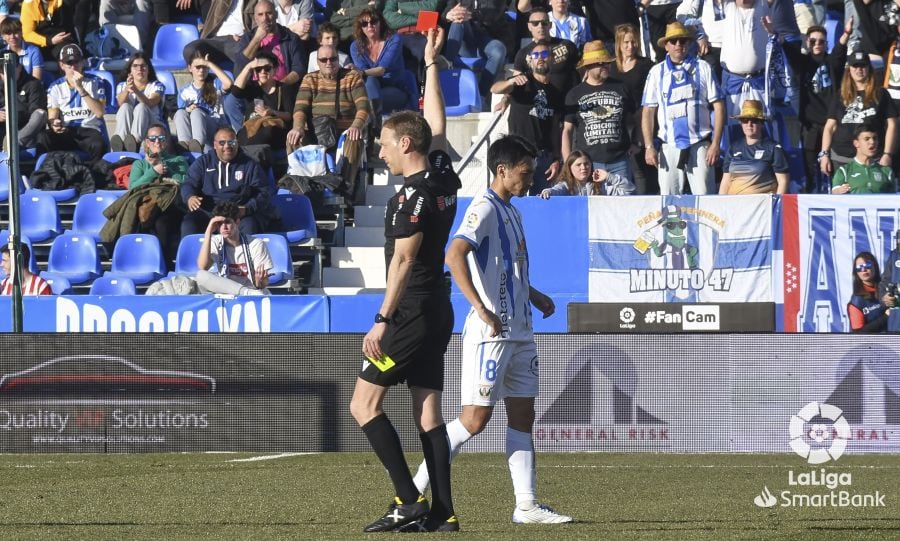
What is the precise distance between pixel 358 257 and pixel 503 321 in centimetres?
986

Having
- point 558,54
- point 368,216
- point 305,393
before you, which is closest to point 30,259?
point 368,216

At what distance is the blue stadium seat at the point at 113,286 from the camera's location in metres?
16.6

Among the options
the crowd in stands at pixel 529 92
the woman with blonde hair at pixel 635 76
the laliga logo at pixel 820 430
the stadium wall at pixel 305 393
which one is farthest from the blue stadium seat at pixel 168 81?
the laliga logo at pixel 820 430

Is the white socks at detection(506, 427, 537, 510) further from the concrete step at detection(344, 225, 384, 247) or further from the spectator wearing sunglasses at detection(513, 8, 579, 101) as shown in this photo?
the spectator wearing sunglasses at detection(513, 8, 579, 101)

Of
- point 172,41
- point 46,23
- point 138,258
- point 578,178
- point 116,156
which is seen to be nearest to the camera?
point 578,178

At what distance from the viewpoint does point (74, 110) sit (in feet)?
63.5

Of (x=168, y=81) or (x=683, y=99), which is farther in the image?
(x=168, y=81)

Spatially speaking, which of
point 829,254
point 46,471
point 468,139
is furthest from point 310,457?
point 468,139

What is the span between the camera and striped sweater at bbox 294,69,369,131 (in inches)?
704

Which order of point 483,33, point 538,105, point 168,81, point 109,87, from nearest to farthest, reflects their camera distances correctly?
point 538,105
point 483,33
point 109,87
point 168,81

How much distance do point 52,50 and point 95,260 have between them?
4.81m

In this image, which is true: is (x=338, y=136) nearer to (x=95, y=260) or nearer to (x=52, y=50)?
(x=95, y=260)

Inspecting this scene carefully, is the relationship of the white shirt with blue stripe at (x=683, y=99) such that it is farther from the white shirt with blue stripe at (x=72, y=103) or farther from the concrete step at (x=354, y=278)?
the white shirt with blue stripe at (x=72, y=103)

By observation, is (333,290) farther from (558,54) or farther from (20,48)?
(20,48)
